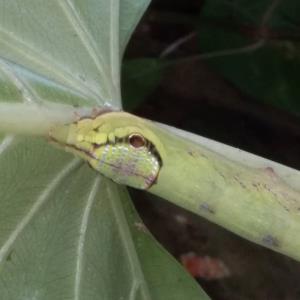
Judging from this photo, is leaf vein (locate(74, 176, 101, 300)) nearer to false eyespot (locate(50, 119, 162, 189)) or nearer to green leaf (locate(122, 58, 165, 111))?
false eyespot (locate(50, 119, 162, 189))

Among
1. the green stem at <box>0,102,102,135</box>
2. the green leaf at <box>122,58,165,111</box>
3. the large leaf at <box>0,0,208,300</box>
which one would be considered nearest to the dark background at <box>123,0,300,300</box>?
the green leaf at <box>122,58,165,111</box>

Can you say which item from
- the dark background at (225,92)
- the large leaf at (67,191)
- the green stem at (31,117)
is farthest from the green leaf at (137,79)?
the green stem at (31,117)

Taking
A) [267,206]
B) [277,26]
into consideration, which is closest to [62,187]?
[267,206]

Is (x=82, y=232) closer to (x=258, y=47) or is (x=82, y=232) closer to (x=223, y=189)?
(x=223, y=189)

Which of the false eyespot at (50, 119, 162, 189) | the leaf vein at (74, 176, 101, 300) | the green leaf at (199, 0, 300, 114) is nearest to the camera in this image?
the false eyespot at (50, 119, 162, 189)

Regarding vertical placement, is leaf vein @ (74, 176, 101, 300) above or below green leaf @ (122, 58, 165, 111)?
above

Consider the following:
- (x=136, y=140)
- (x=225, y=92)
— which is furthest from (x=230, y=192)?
(x=225, y=92)

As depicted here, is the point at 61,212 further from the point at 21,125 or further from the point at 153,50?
the point at 153,50
